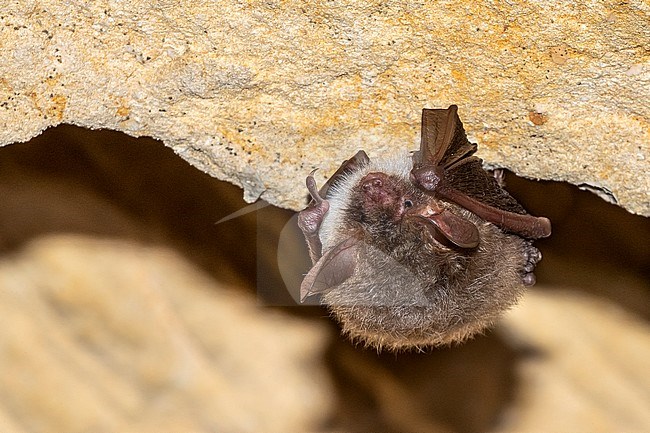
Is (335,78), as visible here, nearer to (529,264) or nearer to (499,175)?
(499,175)

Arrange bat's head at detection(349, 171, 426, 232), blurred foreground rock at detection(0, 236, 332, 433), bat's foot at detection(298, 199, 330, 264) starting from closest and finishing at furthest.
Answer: bat's head at detection(349, 171, 426, 232) → bat's foot at detection(298, 199, 330, 264) → blurred foreground rock at detection(0, 236, 332, 433)

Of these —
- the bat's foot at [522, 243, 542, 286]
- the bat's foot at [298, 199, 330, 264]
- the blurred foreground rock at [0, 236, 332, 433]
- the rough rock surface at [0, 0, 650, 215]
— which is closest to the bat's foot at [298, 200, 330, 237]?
the bat's foot at [298, 199, 330, 264]

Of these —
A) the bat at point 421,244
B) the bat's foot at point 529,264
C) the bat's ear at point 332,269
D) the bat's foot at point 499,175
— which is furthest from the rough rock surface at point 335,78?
the bat's ear at point 332,269

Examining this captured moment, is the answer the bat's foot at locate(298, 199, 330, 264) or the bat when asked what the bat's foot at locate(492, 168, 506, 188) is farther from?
the bat's foot at locate(298, 199, 330, 264)

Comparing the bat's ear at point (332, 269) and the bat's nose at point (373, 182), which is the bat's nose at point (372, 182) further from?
the bat's ear at point (332, 269)

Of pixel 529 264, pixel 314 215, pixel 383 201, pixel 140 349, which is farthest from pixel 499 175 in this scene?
pixel 140 349

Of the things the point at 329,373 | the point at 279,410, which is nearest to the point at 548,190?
the point at 329,373

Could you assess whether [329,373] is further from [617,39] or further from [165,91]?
[617,39]
